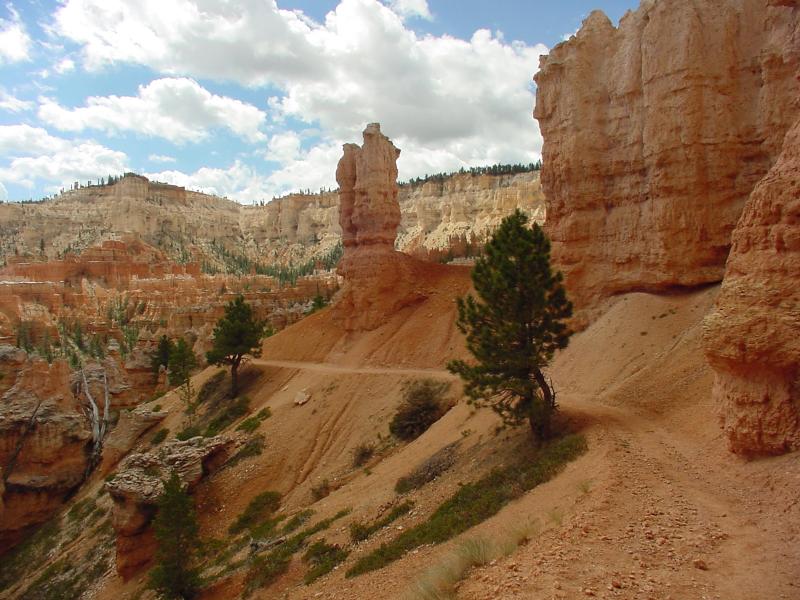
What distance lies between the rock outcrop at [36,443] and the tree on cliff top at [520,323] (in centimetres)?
2815

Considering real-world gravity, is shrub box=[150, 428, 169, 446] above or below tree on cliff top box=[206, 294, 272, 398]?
below

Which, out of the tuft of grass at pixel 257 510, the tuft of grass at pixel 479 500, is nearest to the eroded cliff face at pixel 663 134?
the tuft of grass at pixel 479 500

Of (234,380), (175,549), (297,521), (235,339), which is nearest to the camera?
(175,549)

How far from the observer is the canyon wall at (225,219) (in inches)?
4884

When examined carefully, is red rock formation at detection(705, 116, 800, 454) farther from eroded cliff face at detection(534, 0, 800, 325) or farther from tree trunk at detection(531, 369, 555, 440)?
eroded cliff face at detection(534, 0, 800, 325)

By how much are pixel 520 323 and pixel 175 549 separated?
12.6 metres

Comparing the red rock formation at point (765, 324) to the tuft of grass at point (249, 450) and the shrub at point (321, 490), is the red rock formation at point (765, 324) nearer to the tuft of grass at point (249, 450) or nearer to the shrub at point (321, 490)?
the shrub at point (321, 490)

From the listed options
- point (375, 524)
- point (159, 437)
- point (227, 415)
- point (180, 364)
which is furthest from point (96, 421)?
point (375, 524)

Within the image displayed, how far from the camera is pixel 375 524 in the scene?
14.5m

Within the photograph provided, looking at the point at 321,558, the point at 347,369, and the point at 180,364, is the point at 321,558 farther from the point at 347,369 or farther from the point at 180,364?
the point at 180,364

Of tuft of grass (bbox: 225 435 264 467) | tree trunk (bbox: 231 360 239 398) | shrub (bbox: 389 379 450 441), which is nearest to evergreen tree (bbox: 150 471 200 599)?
tuft of grass (bbox: 225 435 264 467)

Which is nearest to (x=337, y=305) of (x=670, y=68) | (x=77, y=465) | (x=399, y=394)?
(x=399, y=394)

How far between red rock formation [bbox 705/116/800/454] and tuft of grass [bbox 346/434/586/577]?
11.8 ft

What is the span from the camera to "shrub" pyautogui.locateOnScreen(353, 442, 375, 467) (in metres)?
22.7
